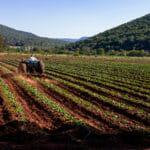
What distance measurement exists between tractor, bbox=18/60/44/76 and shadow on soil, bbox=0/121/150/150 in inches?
350

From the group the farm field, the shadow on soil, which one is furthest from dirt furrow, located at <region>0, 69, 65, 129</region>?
the shadow on soil

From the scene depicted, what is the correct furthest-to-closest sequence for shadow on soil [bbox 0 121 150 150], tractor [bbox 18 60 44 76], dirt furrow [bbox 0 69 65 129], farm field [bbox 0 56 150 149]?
tractor [bbox 18 60 44 76] < dirt furrow [bbox 0 69 65 129] < farm field [bbox 0 56 150 149] < shadow on soil [bbox 0 121 150 150]

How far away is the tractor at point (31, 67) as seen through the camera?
570 inches

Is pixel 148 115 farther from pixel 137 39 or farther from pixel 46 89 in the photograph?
pixel 137 39

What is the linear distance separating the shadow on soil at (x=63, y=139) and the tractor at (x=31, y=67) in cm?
888

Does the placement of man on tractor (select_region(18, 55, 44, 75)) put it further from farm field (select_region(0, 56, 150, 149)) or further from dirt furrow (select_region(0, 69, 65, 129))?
dirt furrow (select_region(0, 69, 65, 129))

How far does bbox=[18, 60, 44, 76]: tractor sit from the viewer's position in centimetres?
1449

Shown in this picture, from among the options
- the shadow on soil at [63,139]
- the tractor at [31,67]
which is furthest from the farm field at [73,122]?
the tractor at [31,67]

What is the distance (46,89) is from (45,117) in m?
4.53

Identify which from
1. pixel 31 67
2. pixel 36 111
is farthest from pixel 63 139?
pixel 31 67

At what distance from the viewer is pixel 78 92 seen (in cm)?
1068

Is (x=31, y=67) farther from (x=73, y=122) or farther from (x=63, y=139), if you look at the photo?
(x=63, y=139)

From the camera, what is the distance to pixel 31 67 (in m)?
14.7

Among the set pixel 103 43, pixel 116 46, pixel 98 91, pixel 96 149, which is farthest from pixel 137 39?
pixel 96 149
